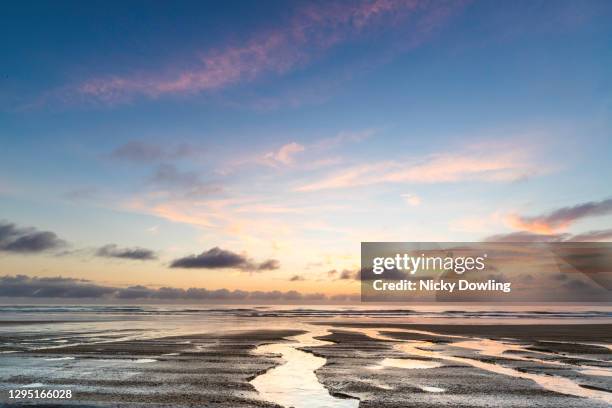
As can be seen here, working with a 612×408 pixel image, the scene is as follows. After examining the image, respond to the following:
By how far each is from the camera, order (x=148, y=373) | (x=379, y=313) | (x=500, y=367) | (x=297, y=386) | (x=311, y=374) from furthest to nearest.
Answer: (x=379, y=313)
(x=500, y=367)
(x=148, y=373)
(x=311, y=374)
(x=297, y=386)

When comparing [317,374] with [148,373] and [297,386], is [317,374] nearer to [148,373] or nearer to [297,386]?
[297,386]

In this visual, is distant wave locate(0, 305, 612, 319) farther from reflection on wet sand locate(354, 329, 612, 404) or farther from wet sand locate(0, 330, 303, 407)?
wet sand locate(0, 330, 303, 407)

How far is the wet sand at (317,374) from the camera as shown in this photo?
491 inches

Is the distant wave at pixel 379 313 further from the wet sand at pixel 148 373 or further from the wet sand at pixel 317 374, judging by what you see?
the wet sand at pixel 148 373

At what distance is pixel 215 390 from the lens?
1358 cm

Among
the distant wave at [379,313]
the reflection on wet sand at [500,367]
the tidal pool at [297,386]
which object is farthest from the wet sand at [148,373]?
the distant wave at [379,313]

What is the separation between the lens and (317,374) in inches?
641

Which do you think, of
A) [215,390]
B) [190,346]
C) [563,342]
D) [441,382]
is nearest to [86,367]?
[215,390]

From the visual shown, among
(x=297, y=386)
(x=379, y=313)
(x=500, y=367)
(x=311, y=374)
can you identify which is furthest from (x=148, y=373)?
(x=379, y=313)

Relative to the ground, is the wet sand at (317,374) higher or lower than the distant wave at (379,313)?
higher

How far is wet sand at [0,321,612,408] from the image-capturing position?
12.5 metres

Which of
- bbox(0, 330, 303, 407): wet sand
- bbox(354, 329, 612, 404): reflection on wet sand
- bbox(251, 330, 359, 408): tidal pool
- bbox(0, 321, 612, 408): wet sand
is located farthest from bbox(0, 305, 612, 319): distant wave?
bbox(251, 330, 359, 408): tidal pool

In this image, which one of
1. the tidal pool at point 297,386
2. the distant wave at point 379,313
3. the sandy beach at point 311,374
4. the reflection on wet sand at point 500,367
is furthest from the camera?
the distant wave at point 379,313

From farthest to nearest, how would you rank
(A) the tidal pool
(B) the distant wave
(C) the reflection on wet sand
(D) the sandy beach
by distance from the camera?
1. (B) the distant wave
2. (C) the reflection on wet sand
3. (D) the sandy beach
4. (A) the tidal pool
